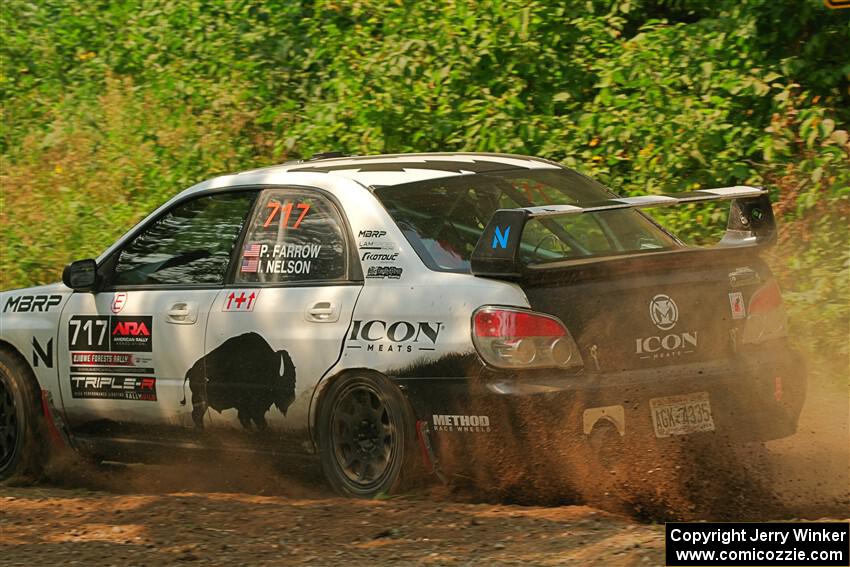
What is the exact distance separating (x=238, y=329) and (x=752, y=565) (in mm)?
2907

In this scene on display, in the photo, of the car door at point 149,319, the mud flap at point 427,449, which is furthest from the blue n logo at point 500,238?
the car door at point 149,319

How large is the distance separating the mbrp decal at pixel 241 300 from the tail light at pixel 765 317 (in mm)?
2294

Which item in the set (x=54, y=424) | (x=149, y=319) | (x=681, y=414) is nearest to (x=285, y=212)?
(x=149, y=319)

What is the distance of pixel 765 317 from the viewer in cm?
621

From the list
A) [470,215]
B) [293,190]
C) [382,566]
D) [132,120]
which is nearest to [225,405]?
Result: [293,190]

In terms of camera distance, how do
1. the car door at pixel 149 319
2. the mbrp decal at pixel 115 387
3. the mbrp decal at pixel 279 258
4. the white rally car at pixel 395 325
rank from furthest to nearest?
the mbrp decal at pixel 115 387 → the car door at pixel 149 319 → the mbrp decal at pixel 279 258 → the white rally car at pixel 395 325

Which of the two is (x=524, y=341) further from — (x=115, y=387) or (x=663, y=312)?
(x=115, y=387)

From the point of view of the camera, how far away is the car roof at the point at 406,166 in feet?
21.6

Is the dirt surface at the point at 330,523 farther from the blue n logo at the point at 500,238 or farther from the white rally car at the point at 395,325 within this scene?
the blue n logo at the point at 500,238

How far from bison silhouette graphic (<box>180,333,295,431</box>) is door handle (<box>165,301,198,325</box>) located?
22 cm

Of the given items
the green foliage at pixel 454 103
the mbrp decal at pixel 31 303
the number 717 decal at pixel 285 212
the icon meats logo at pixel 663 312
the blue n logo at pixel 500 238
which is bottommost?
the icon meats logo at pixel 663 312

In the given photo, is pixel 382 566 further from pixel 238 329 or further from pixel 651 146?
pixel 651 146

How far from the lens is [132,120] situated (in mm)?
13008

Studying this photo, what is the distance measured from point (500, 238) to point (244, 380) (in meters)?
1.62
